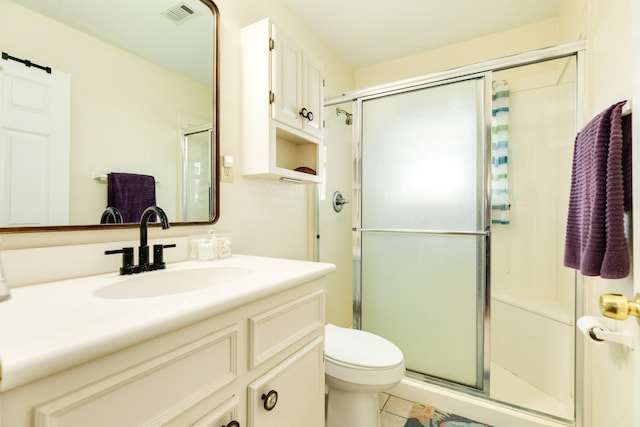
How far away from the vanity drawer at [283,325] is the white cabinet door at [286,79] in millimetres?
882

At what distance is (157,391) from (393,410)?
1.52 metres

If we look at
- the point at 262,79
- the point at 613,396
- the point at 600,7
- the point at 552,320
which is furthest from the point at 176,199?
the point at 552,320

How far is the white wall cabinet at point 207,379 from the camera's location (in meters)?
0.40

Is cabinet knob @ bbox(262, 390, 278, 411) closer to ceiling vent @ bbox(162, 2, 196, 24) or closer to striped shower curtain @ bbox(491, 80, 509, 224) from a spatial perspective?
ceiling vent @ bbox(162, 2, 196, 24)

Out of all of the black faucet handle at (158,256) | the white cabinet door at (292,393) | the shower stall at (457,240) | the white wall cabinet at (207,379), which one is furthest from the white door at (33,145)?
the shower stall at (457,240)

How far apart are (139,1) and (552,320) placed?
265 centimetres

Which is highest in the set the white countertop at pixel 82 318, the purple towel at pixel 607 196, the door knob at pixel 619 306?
the purple towel at pixel 607 196

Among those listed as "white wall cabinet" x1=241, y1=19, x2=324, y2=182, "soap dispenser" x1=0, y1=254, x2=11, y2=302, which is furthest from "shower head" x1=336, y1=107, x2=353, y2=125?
"soap dispenser" x1=0, y1=254, x2=11, y2=302

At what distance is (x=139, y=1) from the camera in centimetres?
106

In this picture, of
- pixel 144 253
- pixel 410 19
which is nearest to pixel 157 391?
pixel 144 253

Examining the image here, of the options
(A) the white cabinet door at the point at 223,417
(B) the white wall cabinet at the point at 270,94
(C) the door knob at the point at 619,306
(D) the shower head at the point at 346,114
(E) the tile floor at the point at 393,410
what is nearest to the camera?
(C) the door knob at the point at 619,306

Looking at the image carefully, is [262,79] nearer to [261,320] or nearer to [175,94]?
[175,94]

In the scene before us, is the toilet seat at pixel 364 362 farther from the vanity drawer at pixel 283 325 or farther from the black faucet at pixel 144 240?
the black faucet at pixel 144 240

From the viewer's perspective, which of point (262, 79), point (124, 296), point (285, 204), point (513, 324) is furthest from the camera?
point (513, 324)
